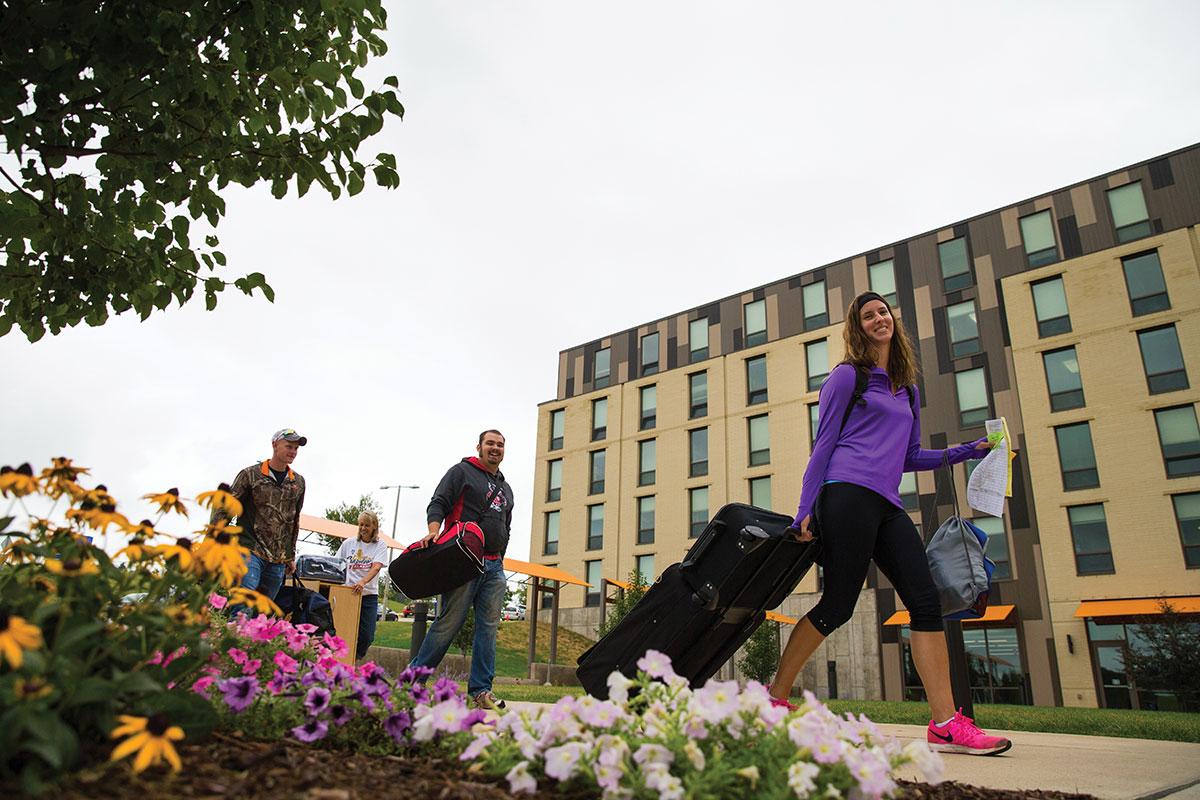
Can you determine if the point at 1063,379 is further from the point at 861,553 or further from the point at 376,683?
the point at 376,683

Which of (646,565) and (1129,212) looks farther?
(646,565)

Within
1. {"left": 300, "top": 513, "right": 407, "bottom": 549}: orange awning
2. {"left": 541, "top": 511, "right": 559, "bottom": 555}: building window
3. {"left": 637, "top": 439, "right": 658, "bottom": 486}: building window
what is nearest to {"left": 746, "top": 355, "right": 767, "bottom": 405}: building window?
{"left": 637, "top": 439, "right": 658, "bottom": 486}: building window

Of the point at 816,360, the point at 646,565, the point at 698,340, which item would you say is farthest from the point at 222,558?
the point at 698,340

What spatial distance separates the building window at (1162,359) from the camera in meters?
24.9

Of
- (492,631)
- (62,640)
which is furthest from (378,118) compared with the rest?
(492,631)

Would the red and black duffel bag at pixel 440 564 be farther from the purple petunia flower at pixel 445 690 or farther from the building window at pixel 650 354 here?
the building window at pixel 650 354

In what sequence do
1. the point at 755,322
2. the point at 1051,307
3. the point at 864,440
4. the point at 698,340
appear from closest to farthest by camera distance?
the point at 864,440 → the point at 1051,307 → the point at 755,322 → the point at 698,340

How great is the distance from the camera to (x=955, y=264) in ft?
103

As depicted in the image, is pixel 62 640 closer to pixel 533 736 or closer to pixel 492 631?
pixel 533 736

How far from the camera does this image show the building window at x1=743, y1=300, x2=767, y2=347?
36.3 metres

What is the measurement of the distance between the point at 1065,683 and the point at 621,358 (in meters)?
24.1

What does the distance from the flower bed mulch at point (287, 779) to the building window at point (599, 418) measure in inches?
1506

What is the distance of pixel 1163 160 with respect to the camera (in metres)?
27.0

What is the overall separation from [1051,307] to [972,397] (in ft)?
13.4
